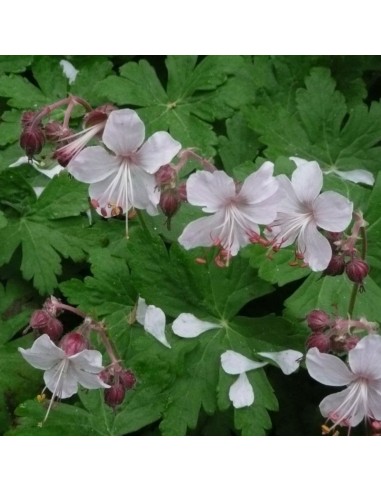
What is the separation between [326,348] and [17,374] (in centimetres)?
115

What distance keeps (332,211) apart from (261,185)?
0.66ft

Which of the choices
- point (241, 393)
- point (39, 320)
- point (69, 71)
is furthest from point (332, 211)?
point (69, 71)

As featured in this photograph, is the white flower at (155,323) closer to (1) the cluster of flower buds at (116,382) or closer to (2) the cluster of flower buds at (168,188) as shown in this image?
(1) the cluster of flower buds at (116,382)

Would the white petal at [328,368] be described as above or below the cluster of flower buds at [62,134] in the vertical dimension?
below

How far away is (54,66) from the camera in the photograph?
9.80ft

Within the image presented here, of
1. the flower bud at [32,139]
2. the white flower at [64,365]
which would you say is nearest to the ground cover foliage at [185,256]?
the white flower at [64,365]

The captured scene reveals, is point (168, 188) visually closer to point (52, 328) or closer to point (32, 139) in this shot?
point (32, 139)

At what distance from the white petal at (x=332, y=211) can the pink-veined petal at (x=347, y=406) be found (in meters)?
0.43

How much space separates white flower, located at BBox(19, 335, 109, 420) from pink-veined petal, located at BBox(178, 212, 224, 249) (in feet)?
1.34

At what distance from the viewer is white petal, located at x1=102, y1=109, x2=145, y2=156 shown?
1.93 meters

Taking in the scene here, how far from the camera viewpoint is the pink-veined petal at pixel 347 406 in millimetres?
2016

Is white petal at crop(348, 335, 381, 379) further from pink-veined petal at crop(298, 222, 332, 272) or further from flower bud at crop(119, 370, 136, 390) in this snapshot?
flower bud at crop(119, 370, 136, 390)

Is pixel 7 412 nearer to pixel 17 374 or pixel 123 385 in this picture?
pixel 17 374
